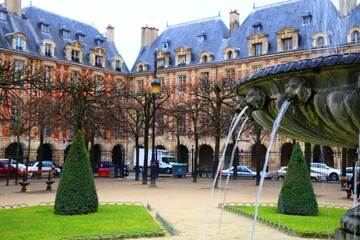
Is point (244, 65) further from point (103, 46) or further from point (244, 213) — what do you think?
point (244, 213)

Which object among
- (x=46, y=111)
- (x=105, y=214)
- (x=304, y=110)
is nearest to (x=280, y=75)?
(x=304, y=110)

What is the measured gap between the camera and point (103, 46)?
51.8 metres

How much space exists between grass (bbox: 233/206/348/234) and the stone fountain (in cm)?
482

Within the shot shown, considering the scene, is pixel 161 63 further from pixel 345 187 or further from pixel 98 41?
pixel 345 187

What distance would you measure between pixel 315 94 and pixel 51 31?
45.7 meters

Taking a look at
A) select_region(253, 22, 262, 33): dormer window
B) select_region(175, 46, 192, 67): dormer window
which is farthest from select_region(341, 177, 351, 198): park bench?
select_region(175, 46, 192, 67): dormer window

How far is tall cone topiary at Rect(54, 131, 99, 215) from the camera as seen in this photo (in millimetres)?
11227

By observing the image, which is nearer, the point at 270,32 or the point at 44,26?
the point at 270,32

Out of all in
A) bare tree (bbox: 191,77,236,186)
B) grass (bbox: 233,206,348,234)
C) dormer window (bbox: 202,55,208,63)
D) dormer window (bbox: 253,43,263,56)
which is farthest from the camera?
dormer window (bbox: 202,55,208,63)

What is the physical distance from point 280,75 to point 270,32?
40.0 meters

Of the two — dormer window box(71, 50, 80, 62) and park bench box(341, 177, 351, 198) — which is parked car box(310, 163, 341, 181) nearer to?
park bench box(341, 177, 351, 198)

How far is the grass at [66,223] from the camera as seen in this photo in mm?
8727

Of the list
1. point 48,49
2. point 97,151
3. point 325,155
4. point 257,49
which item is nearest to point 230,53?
point 257,49

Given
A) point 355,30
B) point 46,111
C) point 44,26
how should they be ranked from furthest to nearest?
1. point 44,26
2. point 355,30
3. point 46,111
